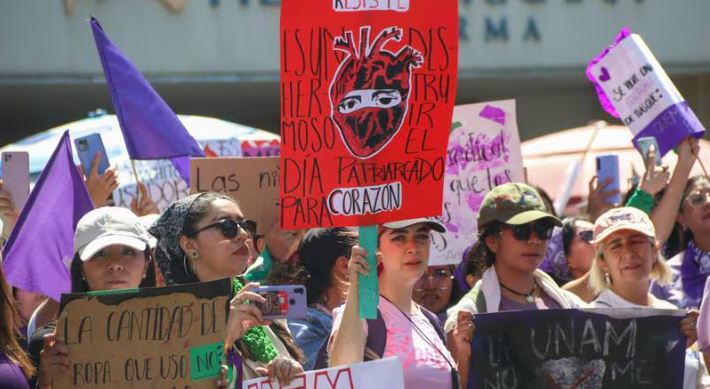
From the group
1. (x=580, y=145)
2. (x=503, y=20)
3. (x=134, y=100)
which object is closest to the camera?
(x=134, y=100)

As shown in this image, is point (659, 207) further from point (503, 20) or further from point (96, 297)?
point (503, 20)

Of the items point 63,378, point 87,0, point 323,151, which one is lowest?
point 63,378

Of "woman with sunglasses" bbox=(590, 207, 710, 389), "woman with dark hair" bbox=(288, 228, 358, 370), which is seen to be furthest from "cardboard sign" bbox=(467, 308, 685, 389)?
"woman with dark hair" bbox=(288, 228, 358, 370)

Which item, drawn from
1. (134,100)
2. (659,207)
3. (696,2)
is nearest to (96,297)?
(134,100)

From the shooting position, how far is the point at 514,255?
205 inches

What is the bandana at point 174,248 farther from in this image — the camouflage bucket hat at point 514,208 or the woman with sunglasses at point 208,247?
the camouflage bucket hat at point 514,208

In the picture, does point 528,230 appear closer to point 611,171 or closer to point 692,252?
point 692,252

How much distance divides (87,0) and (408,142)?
30.8 ft

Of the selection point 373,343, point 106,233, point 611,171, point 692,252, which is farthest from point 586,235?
point 106,233

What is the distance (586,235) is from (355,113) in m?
2.85

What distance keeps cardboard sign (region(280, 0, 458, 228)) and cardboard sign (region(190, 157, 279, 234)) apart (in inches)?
65.1

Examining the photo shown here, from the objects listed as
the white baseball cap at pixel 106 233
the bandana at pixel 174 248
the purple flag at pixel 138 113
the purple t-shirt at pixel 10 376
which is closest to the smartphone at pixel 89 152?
the purple flag at pixel 138 113

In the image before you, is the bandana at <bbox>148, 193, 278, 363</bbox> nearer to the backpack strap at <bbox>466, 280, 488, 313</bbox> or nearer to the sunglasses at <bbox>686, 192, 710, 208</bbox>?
the backpack strap at <bbox>466, 280, 488, 313</bbox>

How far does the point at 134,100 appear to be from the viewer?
20.1ft
